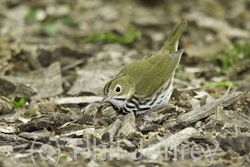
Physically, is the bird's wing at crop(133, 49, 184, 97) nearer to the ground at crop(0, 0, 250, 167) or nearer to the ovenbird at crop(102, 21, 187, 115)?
the ovenbird at crop(102, 21, 187, 115)

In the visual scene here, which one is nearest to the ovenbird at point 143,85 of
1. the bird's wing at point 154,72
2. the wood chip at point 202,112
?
the bird's wing at point 154,72

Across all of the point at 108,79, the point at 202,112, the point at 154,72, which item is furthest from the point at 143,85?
the point at 108,79

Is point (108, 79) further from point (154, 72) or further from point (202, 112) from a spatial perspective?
point (202, 112)

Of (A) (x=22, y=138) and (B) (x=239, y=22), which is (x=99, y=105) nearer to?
(A) (x=22, y=138)

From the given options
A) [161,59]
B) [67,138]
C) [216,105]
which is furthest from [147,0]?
[67,138]

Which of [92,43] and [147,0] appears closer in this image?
[92,43]

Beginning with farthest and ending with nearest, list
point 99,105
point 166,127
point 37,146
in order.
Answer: point 99,105
point 166,127
point 37,146

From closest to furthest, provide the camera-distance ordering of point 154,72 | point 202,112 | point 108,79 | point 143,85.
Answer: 1. point 202,112
2. point 143,85
3. point 154,72
4. point 108,79
